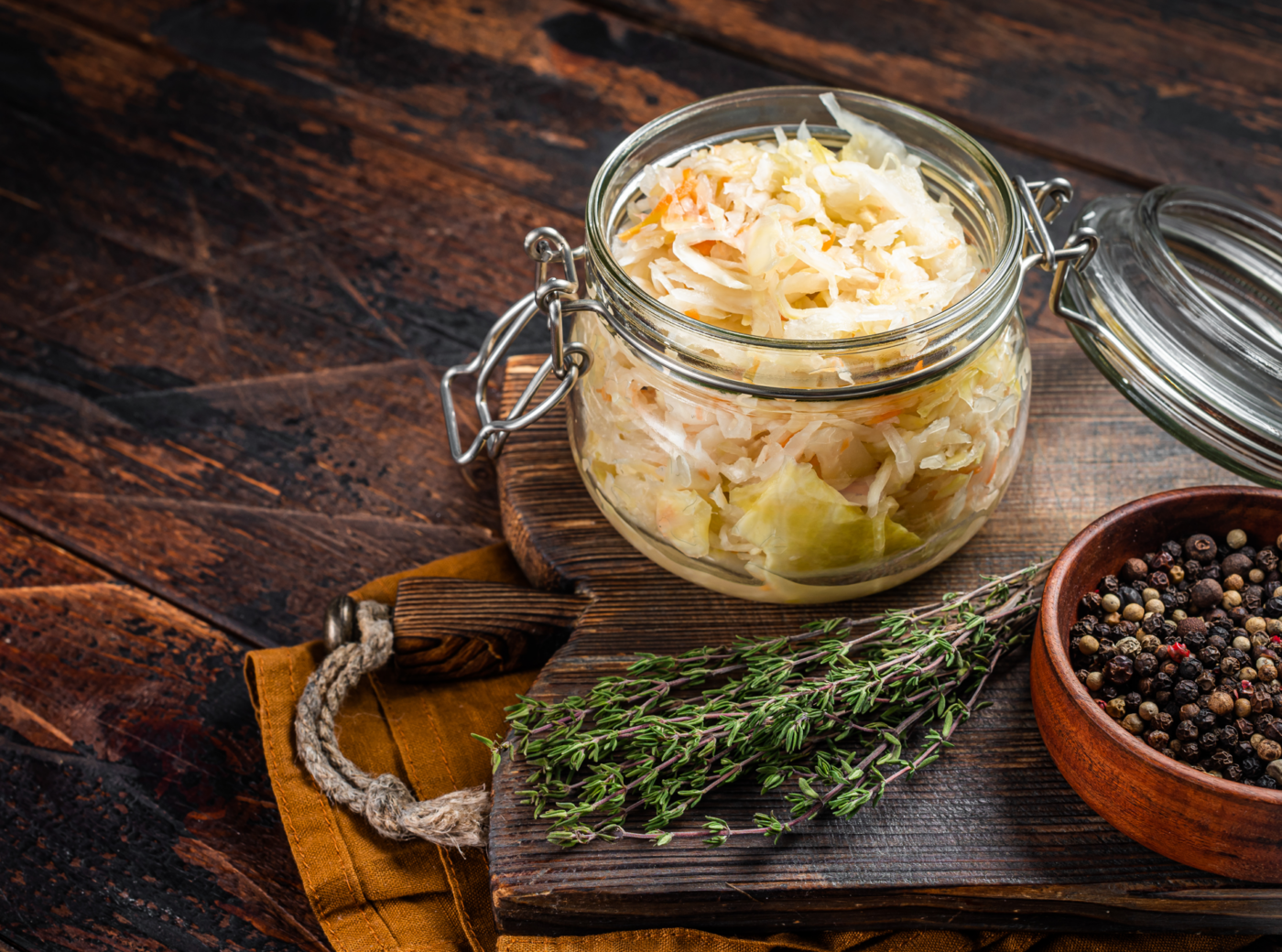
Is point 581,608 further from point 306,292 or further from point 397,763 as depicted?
point 306,292

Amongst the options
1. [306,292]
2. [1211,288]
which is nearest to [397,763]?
[306,292]

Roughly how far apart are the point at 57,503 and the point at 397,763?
0.75m

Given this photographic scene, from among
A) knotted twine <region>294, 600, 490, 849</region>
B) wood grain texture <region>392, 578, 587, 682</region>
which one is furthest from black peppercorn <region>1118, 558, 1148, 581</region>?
knotted twine <region>294, 600, 490, 849</region>

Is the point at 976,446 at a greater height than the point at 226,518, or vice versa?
the point at 976,446

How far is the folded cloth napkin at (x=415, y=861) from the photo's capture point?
4.18 ft

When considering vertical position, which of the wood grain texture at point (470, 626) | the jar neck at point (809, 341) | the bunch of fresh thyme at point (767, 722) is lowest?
the wood grain texture at point (470, 626)

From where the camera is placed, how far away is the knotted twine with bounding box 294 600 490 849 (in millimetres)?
1283

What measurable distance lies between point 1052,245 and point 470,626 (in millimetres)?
904

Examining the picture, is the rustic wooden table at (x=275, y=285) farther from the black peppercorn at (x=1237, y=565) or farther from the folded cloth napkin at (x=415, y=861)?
the black peppercorn at (x=1237, y=565)

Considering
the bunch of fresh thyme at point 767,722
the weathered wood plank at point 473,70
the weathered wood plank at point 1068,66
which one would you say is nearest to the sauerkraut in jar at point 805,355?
the bunch of fresh thyme at point 767,722

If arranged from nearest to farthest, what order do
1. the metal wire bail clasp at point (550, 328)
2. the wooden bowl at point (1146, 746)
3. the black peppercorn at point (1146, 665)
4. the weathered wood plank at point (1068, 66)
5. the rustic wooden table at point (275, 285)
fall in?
the wooden bowl at point (1146, 746)
the black peppercorn at point (1146, 665)
the metal wire bail clasp at point (550, 328)
the rustic wooden table at point (275, 285)
the weathered wood plank at point (1068, 66)

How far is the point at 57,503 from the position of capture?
1714 mm

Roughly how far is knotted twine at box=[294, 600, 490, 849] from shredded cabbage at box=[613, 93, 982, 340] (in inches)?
23.5

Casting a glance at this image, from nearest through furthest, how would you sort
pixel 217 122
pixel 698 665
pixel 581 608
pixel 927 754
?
1. pixel 927 754
2. pixel 698 665
3. pixel 581 608
4. pixel 217 122
